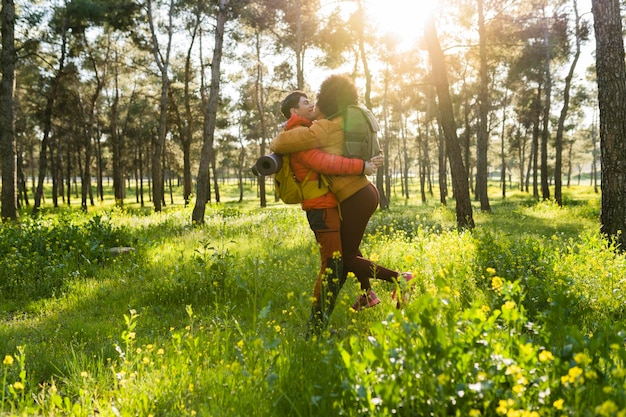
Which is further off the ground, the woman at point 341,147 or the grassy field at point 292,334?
the woman at point 341,147

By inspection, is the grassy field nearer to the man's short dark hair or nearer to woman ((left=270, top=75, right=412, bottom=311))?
woman ((left=270, top=75, right=412, bottom=311))

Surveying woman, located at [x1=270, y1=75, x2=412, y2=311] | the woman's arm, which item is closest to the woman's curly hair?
woman, located at [x1=270, y1=75, x2=412, y2=311]

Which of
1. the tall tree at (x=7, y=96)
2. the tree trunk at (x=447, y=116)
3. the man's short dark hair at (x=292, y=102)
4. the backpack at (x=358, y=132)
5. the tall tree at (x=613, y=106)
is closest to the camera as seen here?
the backpack at (x=358, y=132)

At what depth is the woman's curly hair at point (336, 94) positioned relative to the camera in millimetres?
3596

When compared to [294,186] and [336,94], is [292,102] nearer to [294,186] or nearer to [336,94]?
[336,94]

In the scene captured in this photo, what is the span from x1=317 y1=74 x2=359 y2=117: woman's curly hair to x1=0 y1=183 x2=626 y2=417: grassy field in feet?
4.79

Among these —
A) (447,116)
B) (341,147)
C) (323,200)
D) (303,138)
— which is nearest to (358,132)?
(341,147)

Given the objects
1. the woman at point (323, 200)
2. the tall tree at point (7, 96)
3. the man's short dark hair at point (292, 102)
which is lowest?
the woman at point (323, 200)

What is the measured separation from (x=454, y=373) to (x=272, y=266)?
4549mm

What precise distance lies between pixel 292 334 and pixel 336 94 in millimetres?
2079

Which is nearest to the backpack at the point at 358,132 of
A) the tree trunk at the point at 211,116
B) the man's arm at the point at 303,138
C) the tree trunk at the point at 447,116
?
the man's arm at the point at 303,138

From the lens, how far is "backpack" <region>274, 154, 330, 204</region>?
3.54 metres

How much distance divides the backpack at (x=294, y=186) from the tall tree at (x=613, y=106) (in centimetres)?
562

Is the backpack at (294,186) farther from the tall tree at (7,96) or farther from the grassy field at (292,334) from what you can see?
the tall tree at (7,96)
